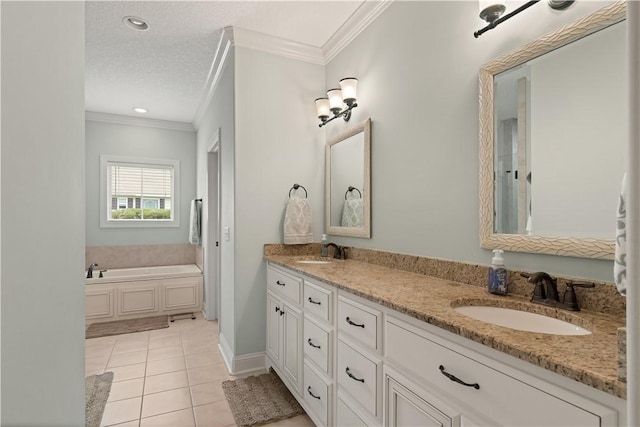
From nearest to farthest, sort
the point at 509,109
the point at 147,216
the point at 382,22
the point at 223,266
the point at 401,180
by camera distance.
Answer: the point at 509,109, the point at 401,180, the point at 382,22, the point at 223,266, the point at 147,216

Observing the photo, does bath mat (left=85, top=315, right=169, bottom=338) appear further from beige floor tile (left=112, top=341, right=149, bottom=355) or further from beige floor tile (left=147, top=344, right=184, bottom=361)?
beige floor tile (left=147, top=344, right=184, bottom=361)

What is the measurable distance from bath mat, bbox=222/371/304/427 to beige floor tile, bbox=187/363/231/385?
15 cm

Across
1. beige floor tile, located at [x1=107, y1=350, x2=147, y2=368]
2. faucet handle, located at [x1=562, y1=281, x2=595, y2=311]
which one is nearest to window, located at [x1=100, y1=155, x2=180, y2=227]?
beige floor tile, located at [x1=107, y1=350, x2=147, y2=368]

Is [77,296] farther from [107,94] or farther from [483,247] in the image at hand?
[107,94]

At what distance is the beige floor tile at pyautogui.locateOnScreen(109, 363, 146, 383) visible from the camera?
8.54 feet

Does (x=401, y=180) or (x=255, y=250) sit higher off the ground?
(x=401, y=180)

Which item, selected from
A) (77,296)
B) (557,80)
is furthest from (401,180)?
(77,296)

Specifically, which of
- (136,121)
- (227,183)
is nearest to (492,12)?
(227,183)

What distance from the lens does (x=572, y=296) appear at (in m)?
1.14

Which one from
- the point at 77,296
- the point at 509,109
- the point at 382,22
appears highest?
the point at 382,22

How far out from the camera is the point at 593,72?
3.83ft

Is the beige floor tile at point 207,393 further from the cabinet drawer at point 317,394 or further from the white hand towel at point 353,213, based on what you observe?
the white hand towel at point 353,213

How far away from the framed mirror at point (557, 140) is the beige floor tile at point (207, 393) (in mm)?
2066

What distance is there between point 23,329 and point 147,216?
5224 mm
